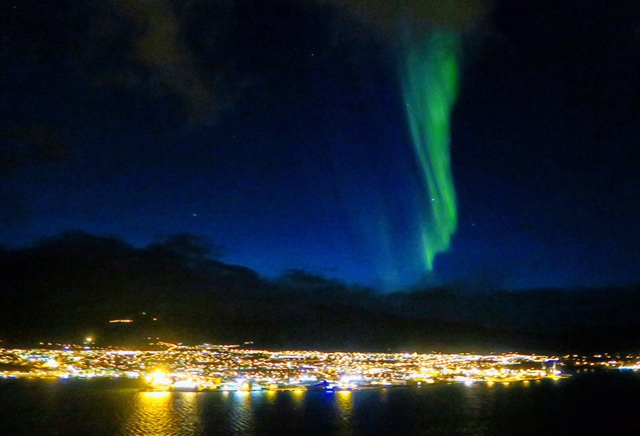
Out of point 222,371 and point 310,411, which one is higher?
point 222,371

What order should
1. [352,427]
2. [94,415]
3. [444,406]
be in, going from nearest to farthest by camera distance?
1. [352,427]
2. [94,415]
3. [444,406]

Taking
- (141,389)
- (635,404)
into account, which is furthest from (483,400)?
(141,389)

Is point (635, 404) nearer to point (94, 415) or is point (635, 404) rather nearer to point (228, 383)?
point (228, 383)

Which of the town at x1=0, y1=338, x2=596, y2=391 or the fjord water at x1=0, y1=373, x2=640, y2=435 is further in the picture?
the town at x1=0, y1=338, x2=596, y2=391

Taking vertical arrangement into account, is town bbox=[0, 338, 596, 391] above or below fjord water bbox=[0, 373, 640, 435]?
above

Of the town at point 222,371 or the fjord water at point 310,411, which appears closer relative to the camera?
the fjord water at point 310,411

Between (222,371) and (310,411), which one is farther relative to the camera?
(222,371)

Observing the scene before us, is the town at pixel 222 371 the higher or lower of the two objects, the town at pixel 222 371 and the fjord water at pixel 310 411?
the higher

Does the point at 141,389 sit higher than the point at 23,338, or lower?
lower
